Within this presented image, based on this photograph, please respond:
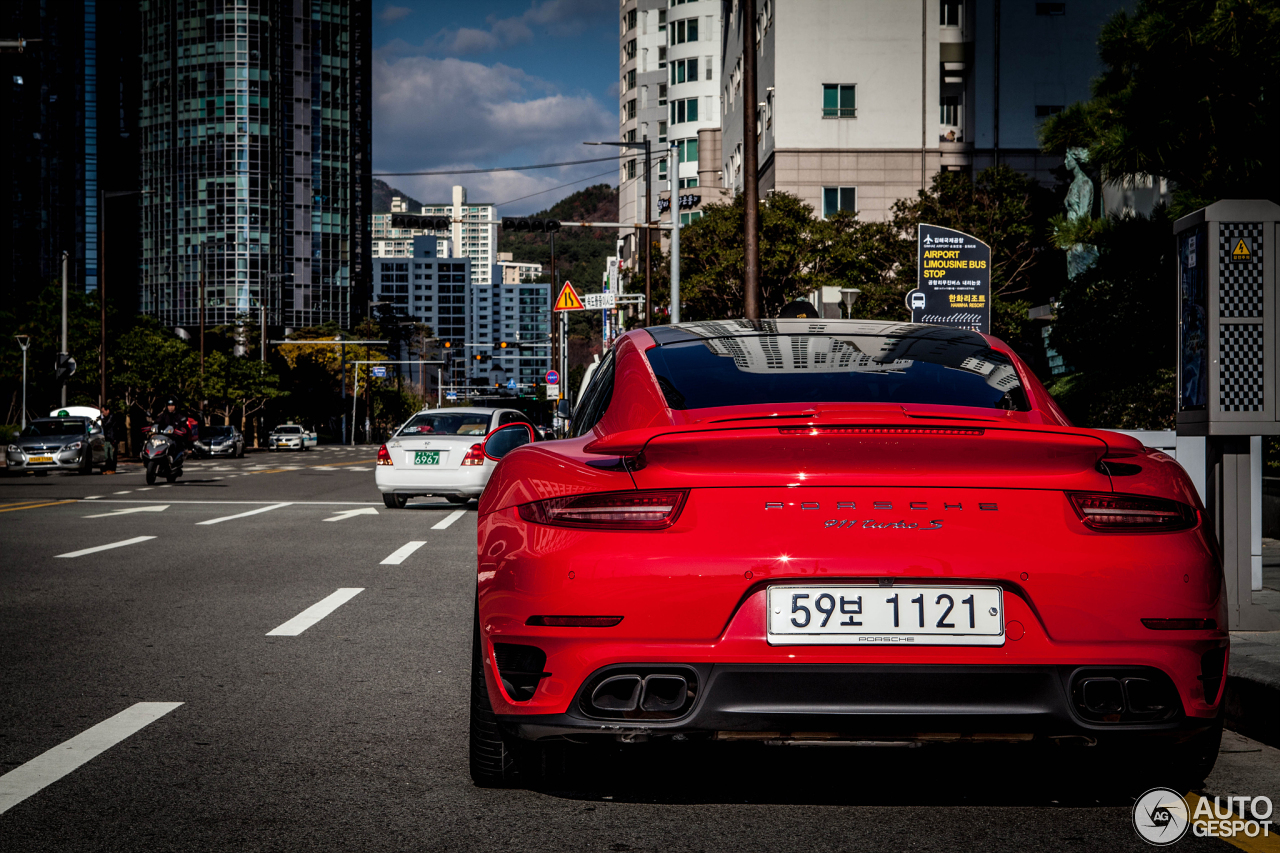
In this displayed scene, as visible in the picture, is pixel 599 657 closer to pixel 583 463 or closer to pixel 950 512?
pixel 583 463

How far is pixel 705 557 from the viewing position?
344 cm

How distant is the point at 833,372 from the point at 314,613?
481cm

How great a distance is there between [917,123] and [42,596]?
46.7 meters

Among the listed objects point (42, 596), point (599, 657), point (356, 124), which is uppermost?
point (356, 124)

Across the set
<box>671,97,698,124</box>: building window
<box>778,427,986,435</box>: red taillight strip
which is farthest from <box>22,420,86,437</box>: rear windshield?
<box>671,97,698,124</box>: building window

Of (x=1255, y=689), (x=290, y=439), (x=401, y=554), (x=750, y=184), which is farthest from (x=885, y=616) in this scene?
(x=290, y=439)

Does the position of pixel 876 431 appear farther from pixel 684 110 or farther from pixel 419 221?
pixel 684 110

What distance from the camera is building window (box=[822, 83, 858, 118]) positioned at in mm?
52000

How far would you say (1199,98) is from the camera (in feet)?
51.6

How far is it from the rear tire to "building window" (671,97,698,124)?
90508 millimetres

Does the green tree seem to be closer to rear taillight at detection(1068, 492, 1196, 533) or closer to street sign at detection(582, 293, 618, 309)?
rear taillight at detection(1068, 492, 1196, 533)

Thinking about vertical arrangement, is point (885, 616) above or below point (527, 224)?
below

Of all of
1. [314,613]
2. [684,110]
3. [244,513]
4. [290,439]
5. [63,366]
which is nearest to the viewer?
[314,613]

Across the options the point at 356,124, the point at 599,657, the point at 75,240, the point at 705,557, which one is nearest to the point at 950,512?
the point at 705,557
